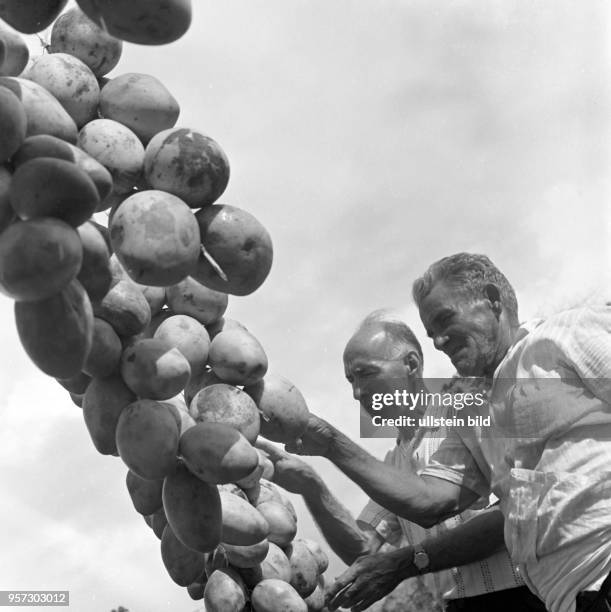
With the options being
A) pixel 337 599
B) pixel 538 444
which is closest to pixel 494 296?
pixel 538 444

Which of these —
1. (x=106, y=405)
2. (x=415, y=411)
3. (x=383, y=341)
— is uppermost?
(x=383, y=341)

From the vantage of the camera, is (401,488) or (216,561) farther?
(401,488)

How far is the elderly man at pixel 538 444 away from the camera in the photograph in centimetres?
223

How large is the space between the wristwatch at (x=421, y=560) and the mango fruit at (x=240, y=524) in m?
1.55

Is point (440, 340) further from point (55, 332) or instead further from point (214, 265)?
point (55, 332)

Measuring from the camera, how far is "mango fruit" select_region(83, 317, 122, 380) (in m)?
1.33

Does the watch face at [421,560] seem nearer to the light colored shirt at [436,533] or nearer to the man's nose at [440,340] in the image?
the light colored shirt at [436,533]

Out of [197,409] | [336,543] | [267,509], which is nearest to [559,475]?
[267,509]

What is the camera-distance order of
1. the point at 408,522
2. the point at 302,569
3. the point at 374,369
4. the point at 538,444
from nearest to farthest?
the point at 302,569 < the point at 538,444 < the point at 408,522 < the point at 374,369

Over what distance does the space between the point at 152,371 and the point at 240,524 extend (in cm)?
39

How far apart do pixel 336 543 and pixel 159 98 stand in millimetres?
2370

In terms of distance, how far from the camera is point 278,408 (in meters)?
1.71

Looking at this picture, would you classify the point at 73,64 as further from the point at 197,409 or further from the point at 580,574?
the point at 580,574

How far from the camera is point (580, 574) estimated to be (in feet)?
7.29
